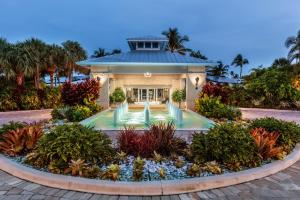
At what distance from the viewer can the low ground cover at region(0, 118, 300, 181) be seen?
475 cm

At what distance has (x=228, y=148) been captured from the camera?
5.16 metres

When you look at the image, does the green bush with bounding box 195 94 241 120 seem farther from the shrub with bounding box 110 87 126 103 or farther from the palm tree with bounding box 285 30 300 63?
the palm tree with bounding box 285 30 300 63

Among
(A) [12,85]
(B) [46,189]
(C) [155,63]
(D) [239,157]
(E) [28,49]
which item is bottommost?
(B) [46,189]

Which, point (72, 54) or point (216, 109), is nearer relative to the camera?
point (216, 109)

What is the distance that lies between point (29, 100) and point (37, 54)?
15.1 feet

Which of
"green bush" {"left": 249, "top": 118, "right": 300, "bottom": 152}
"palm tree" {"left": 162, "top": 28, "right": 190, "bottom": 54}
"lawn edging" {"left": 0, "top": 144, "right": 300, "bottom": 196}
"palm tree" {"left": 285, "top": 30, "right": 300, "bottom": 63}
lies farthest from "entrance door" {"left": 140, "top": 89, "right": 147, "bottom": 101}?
"lawn edging" {"left": 0, "top": 144, "right": 300, "bottom": 196}

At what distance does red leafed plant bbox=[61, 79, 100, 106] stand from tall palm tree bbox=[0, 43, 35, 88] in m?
7.12

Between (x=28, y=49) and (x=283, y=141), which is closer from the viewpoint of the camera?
(x=283, y=141)

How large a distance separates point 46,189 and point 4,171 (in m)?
1.51

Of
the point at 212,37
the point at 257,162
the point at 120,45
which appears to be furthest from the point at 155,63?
the point at 120,45

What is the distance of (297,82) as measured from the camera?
1995cm

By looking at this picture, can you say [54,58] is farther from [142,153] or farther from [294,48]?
[294,48]

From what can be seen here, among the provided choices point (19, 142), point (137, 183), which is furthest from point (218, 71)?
point (137, 183)

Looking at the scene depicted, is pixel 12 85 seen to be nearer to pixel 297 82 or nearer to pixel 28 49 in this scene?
pixel 28 49
